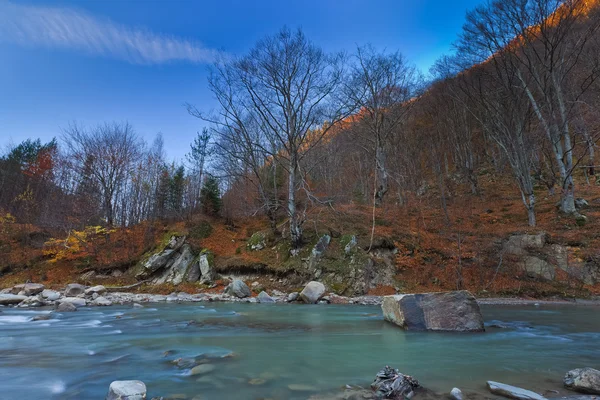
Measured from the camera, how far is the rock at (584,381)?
142 inches

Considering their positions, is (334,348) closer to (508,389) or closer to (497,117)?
(508,389)

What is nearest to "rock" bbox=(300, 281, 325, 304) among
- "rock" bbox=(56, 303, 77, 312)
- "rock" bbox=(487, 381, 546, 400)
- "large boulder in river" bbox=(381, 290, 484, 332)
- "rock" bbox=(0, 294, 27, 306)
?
"large boulder in river" bbox=(381, 290, 484, 332)

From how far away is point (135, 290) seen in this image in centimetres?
1753

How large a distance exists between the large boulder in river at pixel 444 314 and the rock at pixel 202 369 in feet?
15.8

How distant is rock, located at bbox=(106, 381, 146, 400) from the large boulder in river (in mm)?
5985

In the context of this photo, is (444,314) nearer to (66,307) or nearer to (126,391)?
(126,391)

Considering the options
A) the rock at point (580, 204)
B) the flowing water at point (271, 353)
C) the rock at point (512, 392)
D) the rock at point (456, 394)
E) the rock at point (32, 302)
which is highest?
the rock at point (580, 204)

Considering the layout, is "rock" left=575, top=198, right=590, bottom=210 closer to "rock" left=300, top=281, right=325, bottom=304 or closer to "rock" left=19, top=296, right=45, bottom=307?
"rock" left=300, top=281, right=325, bottom=304

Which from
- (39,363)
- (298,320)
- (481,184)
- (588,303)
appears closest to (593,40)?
(481,184)

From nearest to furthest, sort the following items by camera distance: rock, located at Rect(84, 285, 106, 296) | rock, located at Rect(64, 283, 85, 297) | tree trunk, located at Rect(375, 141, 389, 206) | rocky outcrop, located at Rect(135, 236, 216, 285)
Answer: rock, located at Rect(64, 283, 85, 297) < rock, located at Rect(84, 285, 106, 296) < rocky outcrop, located at Rect(135, 236, 216, 285) < tree trunk, located at Rect(375, 141, 389, 206)

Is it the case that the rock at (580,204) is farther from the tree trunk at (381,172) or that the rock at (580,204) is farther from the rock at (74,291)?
the rock at (74,291)

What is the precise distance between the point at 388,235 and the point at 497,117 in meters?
10.3

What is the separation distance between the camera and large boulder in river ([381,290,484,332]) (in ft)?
24.5

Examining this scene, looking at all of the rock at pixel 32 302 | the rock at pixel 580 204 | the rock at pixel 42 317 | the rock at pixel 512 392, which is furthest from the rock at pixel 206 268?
the rock at pixel 580 204
